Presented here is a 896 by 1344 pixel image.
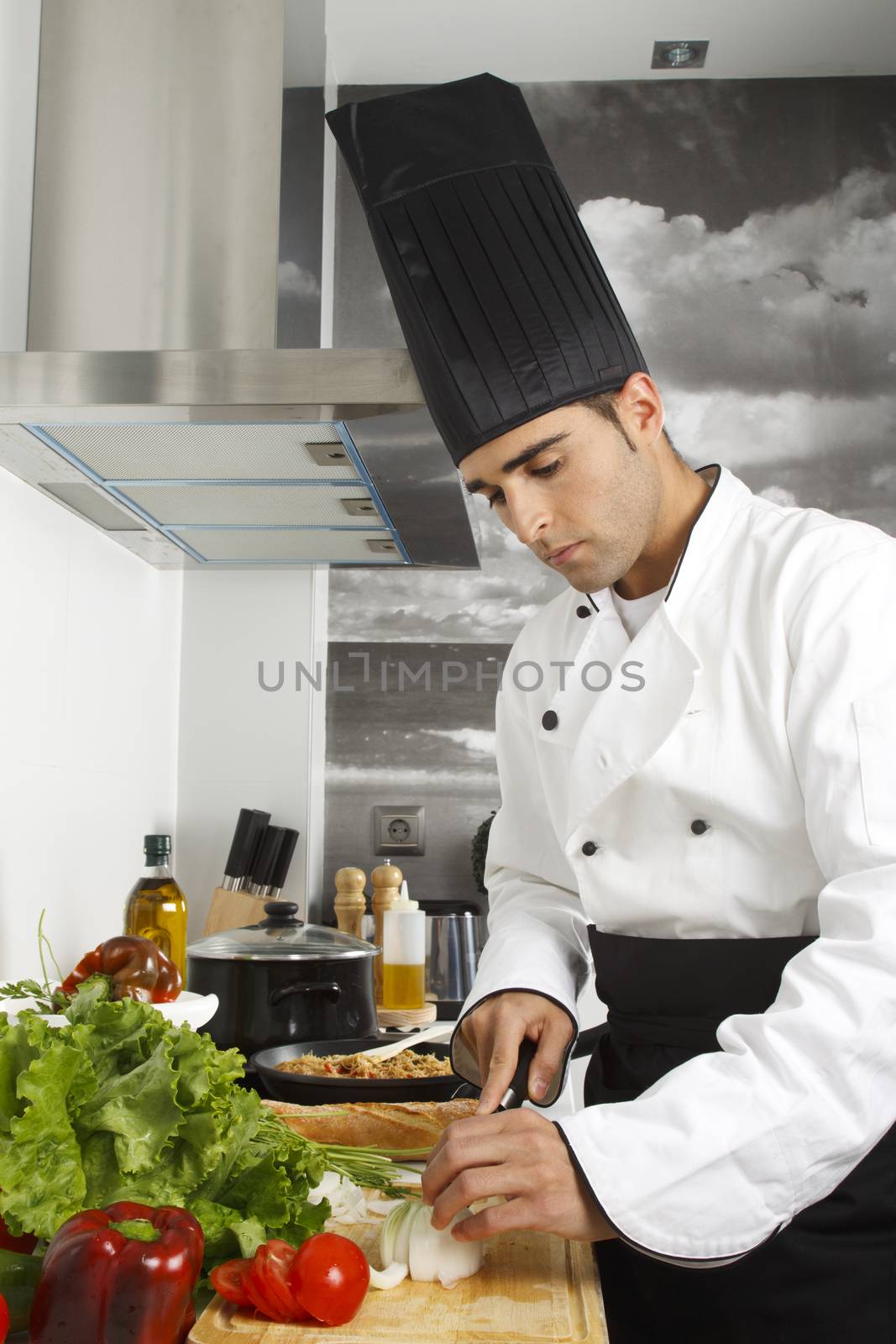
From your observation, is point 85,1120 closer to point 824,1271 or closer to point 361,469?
point 824,1271

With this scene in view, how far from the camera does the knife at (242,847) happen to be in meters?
2.08

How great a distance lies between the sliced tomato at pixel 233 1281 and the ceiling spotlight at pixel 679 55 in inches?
92.6

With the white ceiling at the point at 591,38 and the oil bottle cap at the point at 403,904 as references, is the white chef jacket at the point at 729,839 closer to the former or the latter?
the oil bottle cap at the point at 403,904

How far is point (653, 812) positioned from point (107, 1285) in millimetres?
543

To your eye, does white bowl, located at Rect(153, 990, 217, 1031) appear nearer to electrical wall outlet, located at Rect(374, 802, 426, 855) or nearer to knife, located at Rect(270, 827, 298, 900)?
knife, located at Rect(270, 827, 298, 900)

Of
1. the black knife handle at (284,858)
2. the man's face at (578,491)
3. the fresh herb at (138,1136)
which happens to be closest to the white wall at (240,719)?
the black knife handle at (284,858)

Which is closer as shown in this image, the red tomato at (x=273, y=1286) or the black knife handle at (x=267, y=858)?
the red tomato at (x=273, y=1286)

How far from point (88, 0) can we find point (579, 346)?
42.9 inches

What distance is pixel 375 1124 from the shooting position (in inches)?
42.7

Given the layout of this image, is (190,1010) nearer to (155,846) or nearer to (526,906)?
(526,906)

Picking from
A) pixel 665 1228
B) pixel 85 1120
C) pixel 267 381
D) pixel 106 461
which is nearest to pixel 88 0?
pixel 106 461

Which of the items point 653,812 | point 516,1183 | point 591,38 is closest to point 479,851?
point 653,812

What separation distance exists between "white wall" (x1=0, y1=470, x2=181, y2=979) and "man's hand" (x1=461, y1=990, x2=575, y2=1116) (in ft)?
2.46

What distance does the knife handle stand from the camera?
959mm
